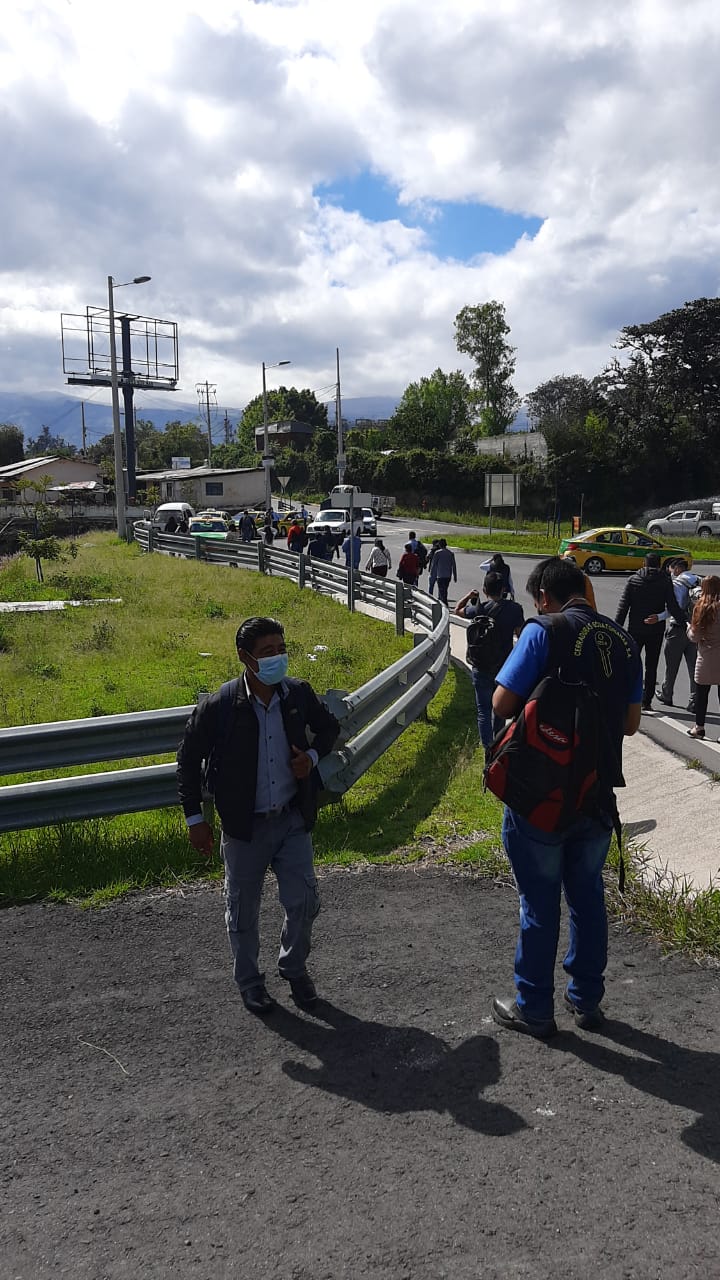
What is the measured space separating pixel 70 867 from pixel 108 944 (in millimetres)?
1091

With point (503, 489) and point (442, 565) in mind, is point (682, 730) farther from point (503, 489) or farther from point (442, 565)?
point (503, 489)

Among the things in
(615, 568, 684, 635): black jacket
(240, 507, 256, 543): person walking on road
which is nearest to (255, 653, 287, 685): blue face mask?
(615, 568, 684, 635): black jacket

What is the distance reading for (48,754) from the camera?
18.6 feet

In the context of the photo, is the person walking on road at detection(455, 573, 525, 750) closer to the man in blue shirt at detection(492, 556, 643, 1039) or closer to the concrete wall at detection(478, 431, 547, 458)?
the man in blue shirt at detection(492, 556, 643, 1039)

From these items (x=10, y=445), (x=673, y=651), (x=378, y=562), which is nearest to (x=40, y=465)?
(x=10, y=445)

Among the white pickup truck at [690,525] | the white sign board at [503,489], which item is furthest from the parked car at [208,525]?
the white pickup truck at [690,525]

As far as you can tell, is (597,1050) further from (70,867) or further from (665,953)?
(70,867)

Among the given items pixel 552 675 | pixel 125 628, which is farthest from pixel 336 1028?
pixel 125 628

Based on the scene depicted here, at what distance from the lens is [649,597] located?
9.80 metres

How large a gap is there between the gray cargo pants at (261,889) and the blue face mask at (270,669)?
59 centimetres

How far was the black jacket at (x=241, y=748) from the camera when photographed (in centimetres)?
398

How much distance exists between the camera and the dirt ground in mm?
2686

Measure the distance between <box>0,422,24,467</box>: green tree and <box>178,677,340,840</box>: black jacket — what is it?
4482 inches

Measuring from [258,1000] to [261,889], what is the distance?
1.54 feet
